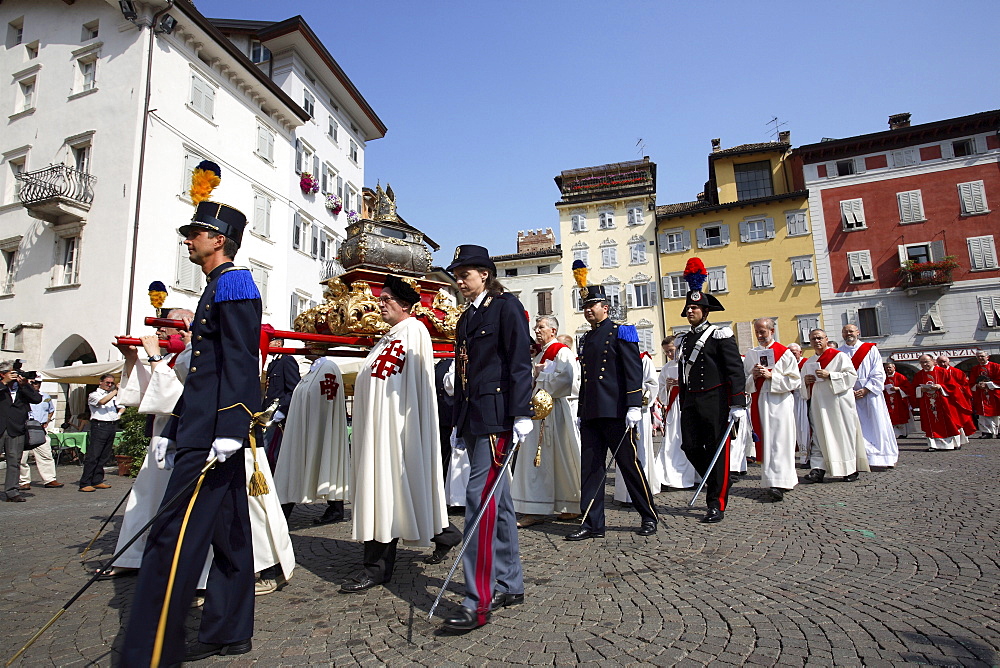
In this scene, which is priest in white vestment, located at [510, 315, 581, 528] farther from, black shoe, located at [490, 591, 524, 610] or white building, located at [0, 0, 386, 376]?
white building, located at [0, 0, 386, 376]

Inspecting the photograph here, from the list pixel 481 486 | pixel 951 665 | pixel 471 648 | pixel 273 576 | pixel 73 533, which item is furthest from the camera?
pixel 73 533

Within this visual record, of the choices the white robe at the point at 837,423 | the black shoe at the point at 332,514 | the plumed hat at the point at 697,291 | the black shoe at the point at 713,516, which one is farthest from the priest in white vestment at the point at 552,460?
the white robe at the point at 837,423

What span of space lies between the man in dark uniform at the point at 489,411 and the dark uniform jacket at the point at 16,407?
28.5ft

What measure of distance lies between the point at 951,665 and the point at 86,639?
413cm

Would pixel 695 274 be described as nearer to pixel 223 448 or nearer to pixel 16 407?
pixel 223 448

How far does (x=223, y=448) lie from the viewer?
2.79m

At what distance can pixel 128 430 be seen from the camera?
12.3 m

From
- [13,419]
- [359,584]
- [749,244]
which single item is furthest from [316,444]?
[749,244]

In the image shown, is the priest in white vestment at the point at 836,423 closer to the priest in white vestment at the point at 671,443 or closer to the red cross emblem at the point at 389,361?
the priest in white vestment at the point at 671,443

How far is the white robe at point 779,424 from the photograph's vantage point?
6.58m

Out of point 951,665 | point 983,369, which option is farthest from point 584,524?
point 983,369

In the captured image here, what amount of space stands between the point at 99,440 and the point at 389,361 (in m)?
8.69

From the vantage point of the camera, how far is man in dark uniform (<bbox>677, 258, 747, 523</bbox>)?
18.3 ft

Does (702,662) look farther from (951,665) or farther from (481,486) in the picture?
(481,486)
